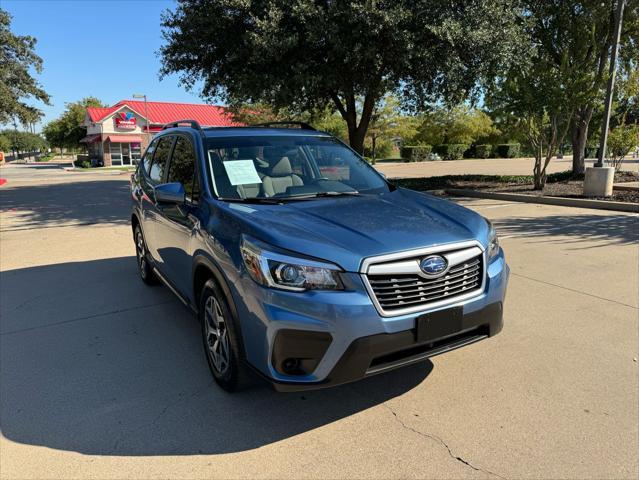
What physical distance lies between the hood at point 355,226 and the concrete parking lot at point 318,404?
1.07 meters

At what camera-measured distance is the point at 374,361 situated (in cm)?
261

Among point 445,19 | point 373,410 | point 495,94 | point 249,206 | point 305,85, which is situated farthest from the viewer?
point 495,94

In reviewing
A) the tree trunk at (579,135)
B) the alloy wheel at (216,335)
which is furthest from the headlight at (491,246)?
the tree trunk at (579,135)

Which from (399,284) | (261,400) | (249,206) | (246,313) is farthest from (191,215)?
(399,284)

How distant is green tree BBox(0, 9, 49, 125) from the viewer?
1133 inches

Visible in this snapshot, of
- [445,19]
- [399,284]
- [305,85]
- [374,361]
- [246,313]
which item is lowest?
[374,361]

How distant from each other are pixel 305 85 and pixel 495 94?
585 centimetres

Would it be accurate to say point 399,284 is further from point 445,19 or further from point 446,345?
point 445,19

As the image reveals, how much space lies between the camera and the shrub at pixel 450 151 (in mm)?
43750

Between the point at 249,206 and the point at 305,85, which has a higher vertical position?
the point at 305,85

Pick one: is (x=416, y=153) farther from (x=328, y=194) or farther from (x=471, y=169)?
(x=328, y=194)

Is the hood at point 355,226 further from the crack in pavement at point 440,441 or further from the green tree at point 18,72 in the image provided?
the green tree at point 18,72

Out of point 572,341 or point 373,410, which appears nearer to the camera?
point 373,410

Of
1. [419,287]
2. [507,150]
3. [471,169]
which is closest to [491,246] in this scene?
[419,287]
